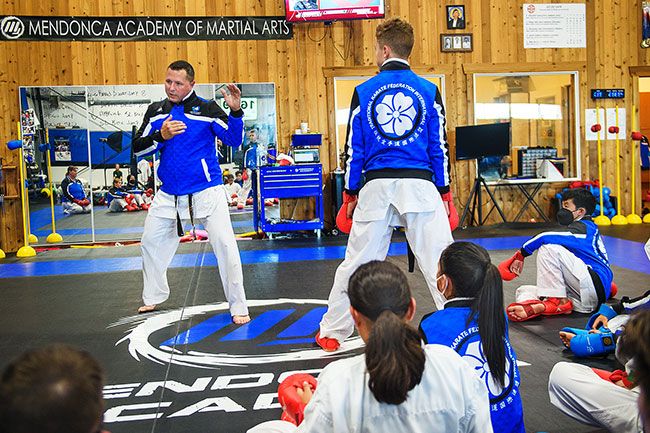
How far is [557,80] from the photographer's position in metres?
10.5

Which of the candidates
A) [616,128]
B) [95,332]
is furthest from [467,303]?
[616,128]

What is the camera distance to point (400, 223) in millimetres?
3283

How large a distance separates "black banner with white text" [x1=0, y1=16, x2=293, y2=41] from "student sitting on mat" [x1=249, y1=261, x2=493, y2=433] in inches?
342

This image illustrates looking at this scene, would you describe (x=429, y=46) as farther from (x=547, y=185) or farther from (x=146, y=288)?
(x=146, y=288)

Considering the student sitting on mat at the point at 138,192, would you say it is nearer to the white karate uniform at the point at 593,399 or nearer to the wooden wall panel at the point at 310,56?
the wooden wall panel at the point at 310,56

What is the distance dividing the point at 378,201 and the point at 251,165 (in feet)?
21.0

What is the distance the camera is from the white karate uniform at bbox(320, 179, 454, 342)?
314 cm

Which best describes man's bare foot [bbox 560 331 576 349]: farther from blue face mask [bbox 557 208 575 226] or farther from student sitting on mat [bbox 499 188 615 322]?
blue face mask [bbox 557 208 575 226]

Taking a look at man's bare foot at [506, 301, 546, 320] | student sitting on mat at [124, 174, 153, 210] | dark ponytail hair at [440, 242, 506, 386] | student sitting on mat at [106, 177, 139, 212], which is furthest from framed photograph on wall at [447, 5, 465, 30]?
dark ponytail hair at [440, 242, 506, 386]

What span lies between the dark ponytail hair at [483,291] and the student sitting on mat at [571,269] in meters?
2.03

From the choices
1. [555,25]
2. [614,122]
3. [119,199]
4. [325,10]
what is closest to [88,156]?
[119,199]

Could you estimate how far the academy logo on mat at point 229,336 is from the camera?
3.34m

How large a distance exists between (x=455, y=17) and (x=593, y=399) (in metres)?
8.68

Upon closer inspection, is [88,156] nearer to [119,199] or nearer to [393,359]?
[119,199]
